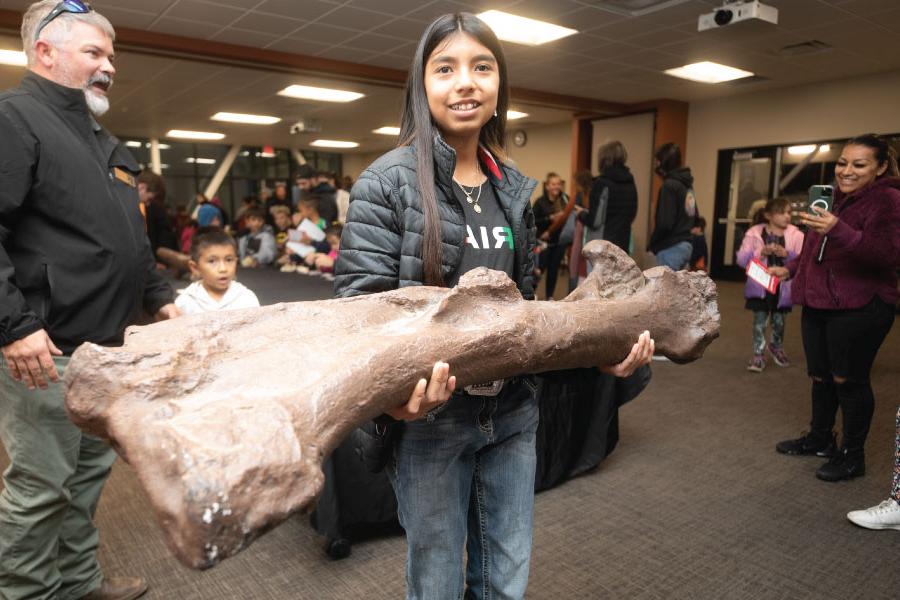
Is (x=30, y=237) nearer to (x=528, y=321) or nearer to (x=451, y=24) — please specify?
(x=451, y=24)

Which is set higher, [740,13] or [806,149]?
[740,13]

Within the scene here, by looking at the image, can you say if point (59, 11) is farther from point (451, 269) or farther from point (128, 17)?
point (128, 17)

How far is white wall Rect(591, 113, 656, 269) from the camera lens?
10.3m

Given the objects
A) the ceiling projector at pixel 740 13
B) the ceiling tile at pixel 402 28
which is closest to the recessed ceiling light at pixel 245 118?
the ceiling tile at pixel 402 28

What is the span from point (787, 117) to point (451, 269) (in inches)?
384

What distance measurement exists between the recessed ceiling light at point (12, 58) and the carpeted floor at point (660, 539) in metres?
6.68

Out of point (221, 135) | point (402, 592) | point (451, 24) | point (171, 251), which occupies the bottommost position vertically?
point (402, 592)

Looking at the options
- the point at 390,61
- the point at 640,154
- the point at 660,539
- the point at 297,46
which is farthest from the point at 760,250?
the point at 640,154

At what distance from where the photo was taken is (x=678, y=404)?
12.5 feet

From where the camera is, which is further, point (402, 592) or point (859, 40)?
point (859, 40)

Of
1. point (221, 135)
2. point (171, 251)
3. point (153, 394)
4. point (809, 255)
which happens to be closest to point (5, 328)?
point (153, 394)

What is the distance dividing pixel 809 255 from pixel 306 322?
2639 mm

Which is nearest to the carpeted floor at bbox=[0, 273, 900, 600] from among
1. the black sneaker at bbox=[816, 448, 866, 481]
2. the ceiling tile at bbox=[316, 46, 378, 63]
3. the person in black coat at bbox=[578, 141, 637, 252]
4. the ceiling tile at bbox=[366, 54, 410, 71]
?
the black sneaker at bbox=[816, 448, 866, 481]

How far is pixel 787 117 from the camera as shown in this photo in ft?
30.0
